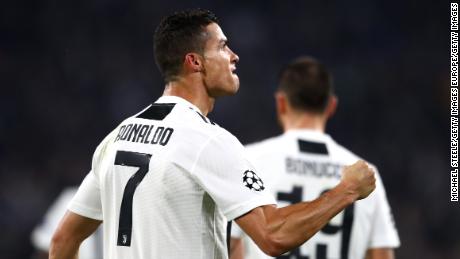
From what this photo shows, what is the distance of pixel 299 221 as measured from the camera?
10.7 ft

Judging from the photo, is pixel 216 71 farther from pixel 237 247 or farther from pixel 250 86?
pixel 250 86

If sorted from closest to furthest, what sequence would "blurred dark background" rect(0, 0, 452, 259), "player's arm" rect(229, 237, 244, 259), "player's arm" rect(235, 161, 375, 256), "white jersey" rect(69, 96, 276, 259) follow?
"player's arm" rect(235, 161, 375, 256)
"white jersey" rect(69, 96, 276, 259)
"player's arm" rect(229, 237, 244, 259)
"blurred dark background" rect(0, 0, 452, 259)

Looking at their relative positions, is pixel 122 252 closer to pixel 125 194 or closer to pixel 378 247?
pixel 125 194

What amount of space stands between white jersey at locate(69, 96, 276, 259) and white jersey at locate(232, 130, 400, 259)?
1549mm

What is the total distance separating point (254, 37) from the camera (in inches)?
528

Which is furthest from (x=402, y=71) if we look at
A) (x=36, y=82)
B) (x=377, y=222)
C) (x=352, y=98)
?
(x=377, y=222)

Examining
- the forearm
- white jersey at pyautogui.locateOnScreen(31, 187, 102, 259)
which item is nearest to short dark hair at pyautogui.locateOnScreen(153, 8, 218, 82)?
the forearm

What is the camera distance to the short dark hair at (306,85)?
5383 mm

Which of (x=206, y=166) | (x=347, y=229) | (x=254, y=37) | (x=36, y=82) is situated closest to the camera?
(x=206, y=166)

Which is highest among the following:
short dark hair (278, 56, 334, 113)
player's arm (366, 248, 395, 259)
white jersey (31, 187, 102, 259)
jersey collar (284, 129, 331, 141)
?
short dark hair (278, 56, 334, 113)

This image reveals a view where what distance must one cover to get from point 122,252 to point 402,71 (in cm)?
1046

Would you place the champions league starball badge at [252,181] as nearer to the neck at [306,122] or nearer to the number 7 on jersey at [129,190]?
the number 7 on jersey at [129,190]

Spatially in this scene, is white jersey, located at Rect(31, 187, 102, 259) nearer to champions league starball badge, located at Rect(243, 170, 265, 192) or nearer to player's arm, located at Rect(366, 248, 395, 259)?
player's arm, located at Rect(366, 248, 395, 259)

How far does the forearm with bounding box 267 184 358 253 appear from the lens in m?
3.24
